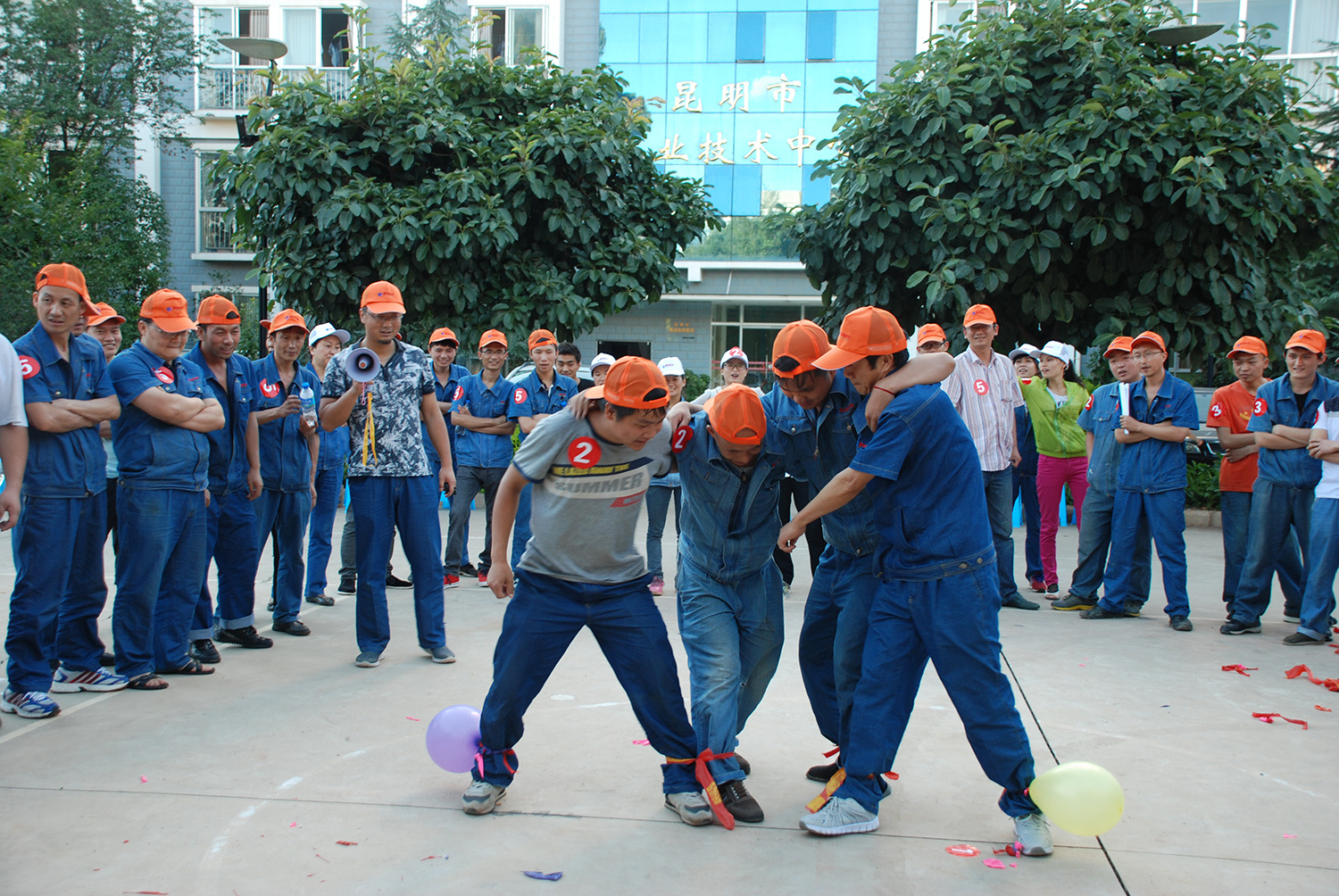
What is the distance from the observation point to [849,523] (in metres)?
3.67

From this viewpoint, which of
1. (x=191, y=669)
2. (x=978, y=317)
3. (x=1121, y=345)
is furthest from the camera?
(x=978, y=317)

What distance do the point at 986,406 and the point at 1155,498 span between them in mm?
1253

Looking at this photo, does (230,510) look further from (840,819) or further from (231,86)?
(231,86)

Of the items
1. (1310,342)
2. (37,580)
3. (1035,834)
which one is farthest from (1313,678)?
(37,580)

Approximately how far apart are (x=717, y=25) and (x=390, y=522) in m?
19.9

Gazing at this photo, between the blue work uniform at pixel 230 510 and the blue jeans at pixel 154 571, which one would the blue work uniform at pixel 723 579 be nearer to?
the blue jeans at pixel 154 571

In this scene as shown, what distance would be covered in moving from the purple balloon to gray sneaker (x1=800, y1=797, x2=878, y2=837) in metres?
1.24

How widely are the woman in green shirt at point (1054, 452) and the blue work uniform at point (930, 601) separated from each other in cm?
494

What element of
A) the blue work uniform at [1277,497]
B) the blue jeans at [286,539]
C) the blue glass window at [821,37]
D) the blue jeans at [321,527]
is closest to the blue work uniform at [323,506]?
the blue jeans at [321,527]

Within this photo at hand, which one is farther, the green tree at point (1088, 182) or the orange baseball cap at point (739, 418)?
the green tree at point (1088, 182)

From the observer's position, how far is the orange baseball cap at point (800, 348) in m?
3.49

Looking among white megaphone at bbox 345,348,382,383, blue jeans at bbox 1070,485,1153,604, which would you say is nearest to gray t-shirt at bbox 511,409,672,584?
white megaphone at bbox 345,348,382,383

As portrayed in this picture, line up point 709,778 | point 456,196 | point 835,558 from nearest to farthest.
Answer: point 709,778 < point 835,558 < point 456,196

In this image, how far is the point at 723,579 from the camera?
372cm
